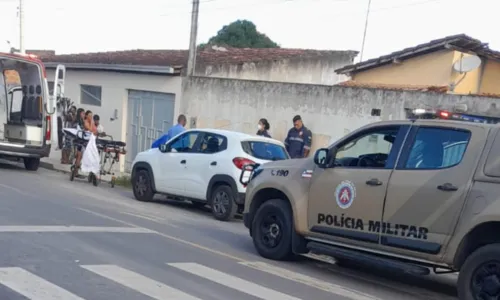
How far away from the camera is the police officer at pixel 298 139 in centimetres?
1614

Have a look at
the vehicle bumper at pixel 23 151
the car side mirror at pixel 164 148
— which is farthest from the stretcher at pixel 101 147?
the car side mirror at pixel 164 148

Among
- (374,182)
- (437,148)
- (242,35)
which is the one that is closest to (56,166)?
(374,182)

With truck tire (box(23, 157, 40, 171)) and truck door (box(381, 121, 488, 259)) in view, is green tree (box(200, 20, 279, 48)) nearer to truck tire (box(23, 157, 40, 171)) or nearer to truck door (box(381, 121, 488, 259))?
truck tire (box(23, 157, 40, 171))

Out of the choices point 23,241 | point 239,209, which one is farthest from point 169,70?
point 23,241

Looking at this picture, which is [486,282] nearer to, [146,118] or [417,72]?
[417,72]

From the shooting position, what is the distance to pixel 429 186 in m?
7.23

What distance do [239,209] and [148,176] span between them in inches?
100

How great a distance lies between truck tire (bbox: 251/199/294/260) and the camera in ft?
29.0

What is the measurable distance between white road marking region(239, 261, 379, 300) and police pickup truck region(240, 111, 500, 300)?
378 mm

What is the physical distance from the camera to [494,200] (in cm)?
667

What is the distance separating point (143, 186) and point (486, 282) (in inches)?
364

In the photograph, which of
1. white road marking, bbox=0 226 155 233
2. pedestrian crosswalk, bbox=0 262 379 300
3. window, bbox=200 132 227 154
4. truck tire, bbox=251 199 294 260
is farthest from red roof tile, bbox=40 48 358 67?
pedestrian crosswalk, bbox=0 262 379 300

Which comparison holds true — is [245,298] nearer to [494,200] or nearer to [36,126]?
[494,200]

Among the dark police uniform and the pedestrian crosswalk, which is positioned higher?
the dark police uniform
